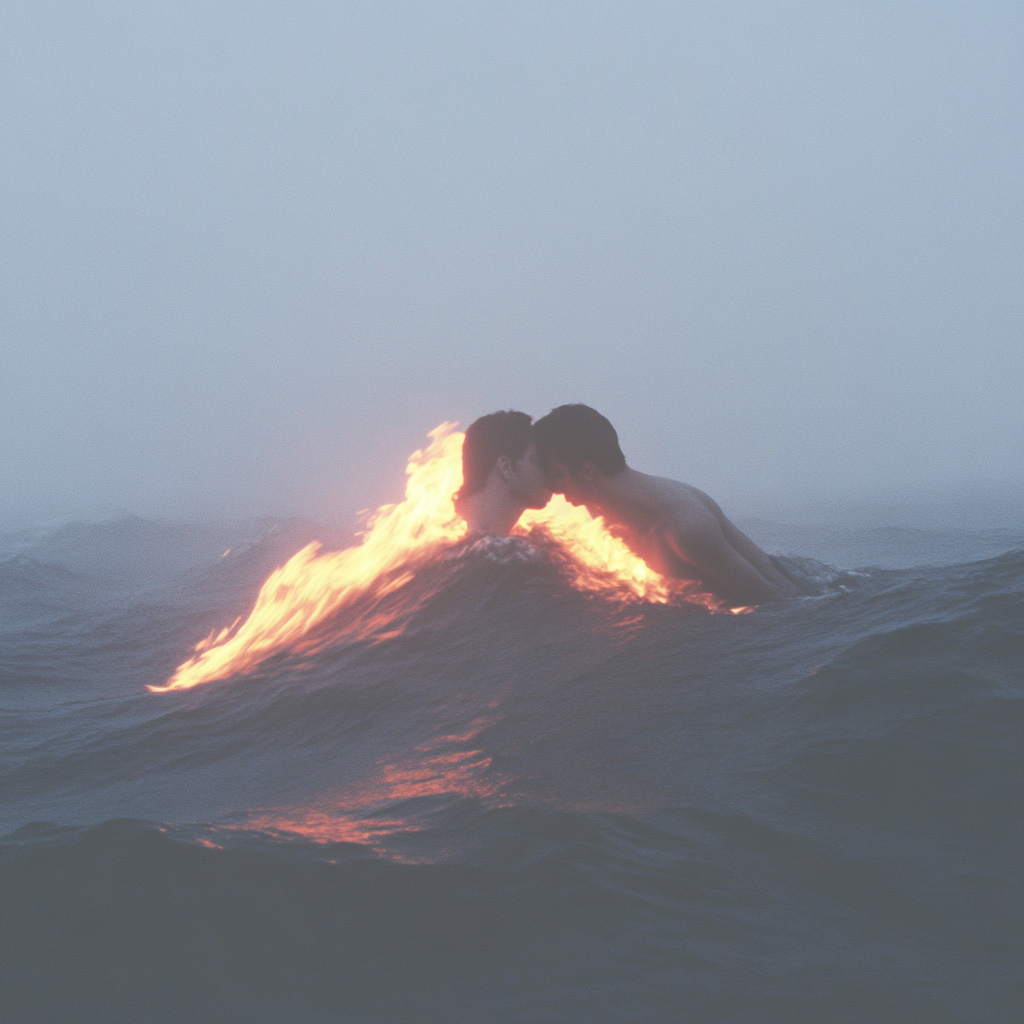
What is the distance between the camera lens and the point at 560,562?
22.7ft

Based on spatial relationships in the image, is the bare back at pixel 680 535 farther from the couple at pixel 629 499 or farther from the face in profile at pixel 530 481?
the face in profile at pixel 530 481

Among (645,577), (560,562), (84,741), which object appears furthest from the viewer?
(560,562)

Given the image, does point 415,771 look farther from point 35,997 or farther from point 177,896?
point 35,997

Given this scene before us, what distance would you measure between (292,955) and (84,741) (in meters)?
3.65

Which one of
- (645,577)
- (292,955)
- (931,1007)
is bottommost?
(931,1007)

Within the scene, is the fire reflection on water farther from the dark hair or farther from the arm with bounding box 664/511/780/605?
the dark hair

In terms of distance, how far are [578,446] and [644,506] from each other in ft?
2.36

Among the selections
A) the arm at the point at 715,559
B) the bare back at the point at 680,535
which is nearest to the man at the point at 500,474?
the bare back at the point at 680,535

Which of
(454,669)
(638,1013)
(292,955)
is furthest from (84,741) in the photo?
(638,1013)

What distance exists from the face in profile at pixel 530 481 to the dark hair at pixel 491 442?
98 mm

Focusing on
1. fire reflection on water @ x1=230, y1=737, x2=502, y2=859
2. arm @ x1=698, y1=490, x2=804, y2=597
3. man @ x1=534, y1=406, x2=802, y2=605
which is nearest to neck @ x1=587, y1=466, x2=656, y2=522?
man @ x1=534, y1=406, x2=802, y2=605

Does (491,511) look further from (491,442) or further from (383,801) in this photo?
(383,801)

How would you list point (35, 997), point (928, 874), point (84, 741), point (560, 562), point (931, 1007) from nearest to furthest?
point (931, 1007) < point (35, 997) < point (928, 874) < point (84, 741) < point (560, 562)

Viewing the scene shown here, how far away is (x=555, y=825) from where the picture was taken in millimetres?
2842
